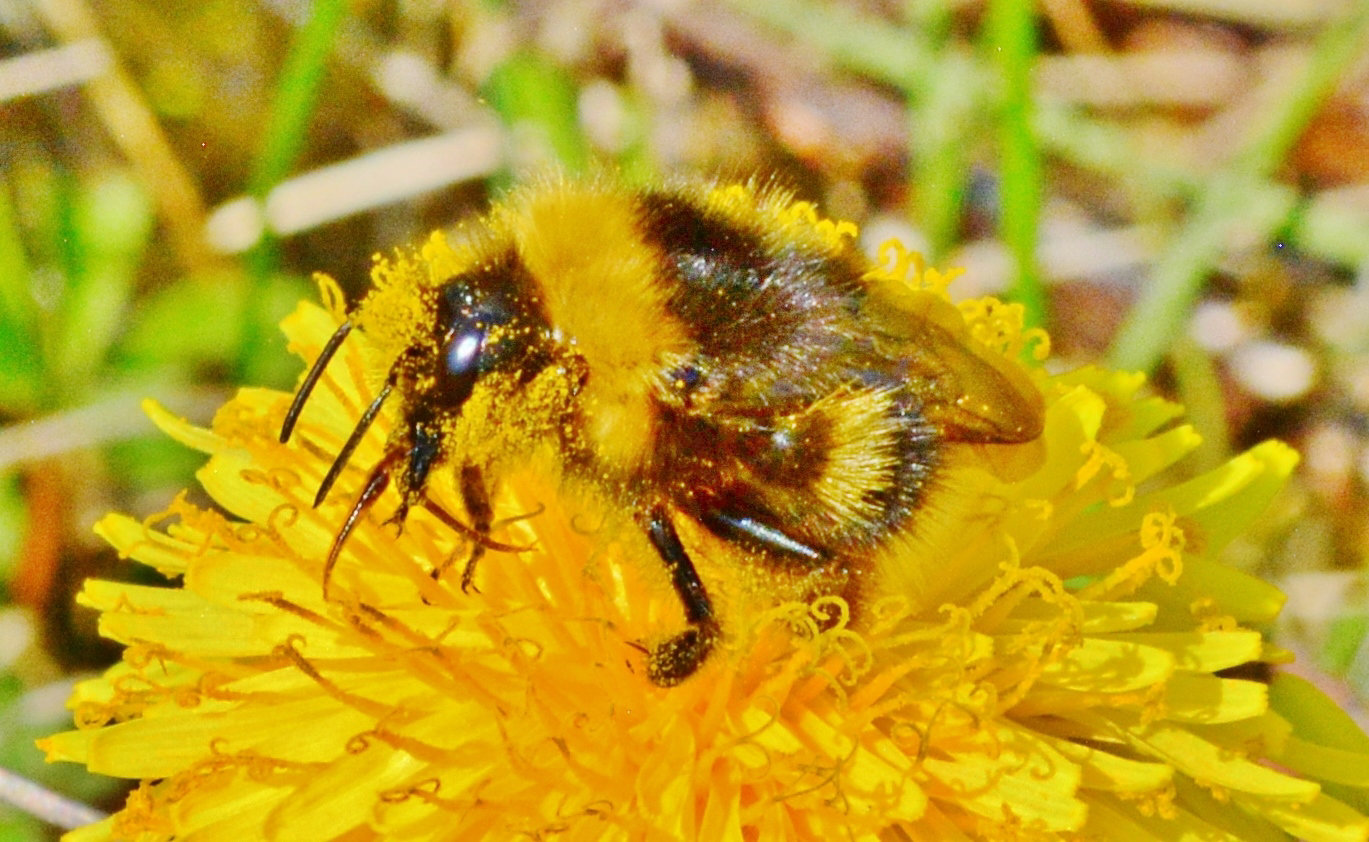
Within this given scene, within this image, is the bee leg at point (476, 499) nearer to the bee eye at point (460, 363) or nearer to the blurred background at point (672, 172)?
the bee eye at point (460, 363)

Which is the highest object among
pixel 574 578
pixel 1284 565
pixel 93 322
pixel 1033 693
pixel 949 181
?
pixel 93 322

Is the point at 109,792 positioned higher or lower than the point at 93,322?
lower

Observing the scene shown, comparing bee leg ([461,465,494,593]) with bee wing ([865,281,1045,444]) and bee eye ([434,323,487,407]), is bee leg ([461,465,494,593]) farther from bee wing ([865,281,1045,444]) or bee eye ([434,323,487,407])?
bee wing ([865,281,1045,444])

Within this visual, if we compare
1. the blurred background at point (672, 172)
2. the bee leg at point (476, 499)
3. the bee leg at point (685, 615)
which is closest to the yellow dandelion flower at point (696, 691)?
the bee leg at point (685, 615)

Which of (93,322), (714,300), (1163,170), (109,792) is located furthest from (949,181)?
(109,792)

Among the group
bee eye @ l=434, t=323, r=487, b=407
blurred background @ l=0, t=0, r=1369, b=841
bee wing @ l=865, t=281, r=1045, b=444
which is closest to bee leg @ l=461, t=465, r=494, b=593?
bee eye @ l=434, t=323, r=487, b=407

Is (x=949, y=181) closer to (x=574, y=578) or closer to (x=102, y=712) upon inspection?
(x=574, y=578)

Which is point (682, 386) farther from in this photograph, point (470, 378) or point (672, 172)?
point (672, 172)

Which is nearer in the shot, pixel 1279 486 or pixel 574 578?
pixel 574 578
